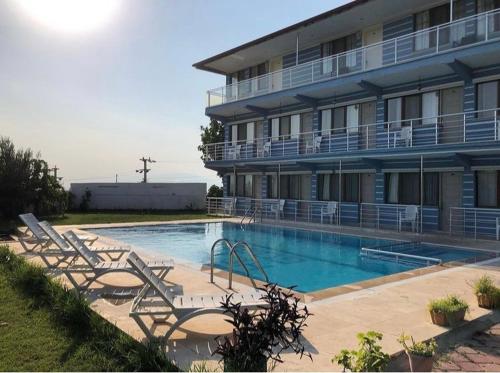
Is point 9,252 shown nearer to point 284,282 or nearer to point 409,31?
point 284,282

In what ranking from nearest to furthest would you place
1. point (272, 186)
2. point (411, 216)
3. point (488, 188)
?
point (488, 188), point (411, 216), point (272, 186)

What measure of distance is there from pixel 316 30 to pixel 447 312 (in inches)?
704

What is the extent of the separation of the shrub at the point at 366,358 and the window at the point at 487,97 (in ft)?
47.8

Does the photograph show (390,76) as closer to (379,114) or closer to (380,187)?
(379,114)

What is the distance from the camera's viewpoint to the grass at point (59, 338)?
14.0ft

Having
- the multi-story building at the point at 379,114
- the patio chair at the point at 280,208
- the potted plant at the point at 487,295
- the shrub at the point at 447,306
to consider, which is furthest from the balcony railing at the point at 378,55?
the shrub at the point at 447,306

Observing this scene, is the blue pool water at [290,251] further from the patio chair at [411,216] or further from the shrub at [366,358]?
the shrub at [366,358]

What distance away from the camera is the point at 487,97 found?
16.2 meters

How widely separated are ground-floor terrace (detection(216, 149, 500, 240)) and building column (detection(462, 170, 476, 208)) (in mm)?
32

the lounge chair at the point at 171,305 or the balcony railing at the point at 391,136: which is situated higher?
the balcony railing at the point at 391,136

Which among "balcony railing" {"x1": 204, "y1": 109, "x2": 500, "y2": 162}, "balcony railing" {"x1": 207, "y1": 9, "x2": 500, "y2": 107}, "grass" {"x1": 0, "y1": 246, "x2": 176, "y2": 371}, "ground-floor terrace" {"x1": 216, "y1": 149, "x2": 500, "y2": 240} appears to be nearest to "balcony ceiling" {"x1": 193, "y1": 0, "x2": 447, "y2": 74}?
"balcony railing" {"x1": 207, "y1": 9, "x2": 500, "y2": 107}

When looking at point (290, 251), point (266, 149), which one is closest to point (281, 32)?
point (266, 149)

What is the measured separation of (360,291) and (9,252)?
7.25 m

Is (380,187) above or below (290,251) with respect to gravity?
above
